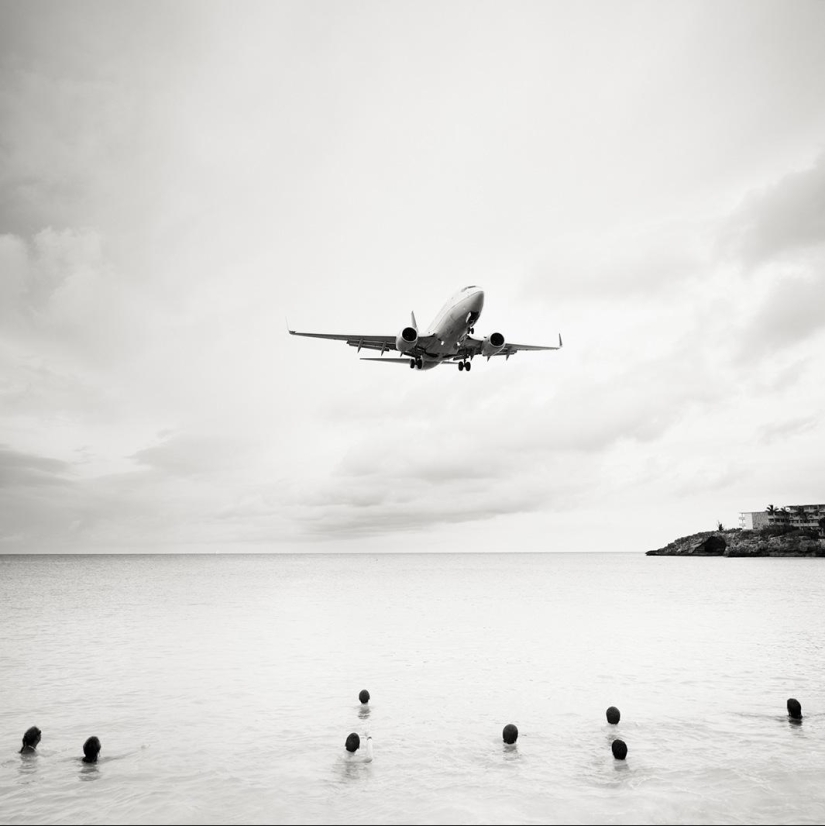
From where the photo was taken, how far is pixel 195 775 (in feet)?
50.1

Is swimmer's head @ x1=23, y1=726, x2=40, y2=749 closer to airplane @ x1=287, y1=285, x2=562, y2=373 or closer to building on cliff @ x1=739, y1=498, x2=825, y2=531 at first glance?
airplane @ x1=287, y1=285, x2=562, y2=373

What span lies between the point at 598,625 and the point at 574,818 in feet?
117

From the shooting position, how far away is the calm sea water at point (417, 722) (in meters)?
13.4

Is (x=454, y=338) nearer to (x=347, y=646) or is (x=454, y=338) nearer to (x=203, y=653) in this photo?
(x=347, y=646)

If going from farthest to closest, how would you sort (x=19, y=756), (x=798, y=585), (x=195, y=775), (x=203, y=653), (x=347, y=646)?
1. (x=798, y=585)
2. (x=347, y=646)
3. (x=203, y=653)
4. (x=19, y=756)
5. (x=195, y=775)

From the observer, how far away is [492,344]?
126 ft

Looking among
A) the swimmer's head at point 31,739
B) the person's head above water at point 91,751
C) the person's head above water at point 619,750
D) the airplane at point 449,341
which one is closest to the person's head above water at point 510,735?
the person's head above water at point 619,750

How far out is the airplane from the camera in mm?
34156

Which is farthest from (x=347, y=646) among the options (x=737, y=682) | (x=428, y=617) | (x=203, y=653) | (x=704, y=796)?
(x=704, y=796)

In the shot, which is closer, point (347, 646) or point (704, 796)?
point (704, 796)

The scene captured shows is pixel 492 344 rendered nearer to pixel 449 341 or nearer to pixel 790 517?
pixel 449 341

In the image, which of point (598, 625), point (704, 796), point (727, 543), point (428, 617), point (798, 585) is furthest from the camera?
point (727, 543)

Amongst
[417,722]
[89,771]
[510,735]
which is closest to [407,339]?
[417,722]

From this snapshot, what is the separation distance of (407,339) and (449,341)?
→ 2.62 meters
